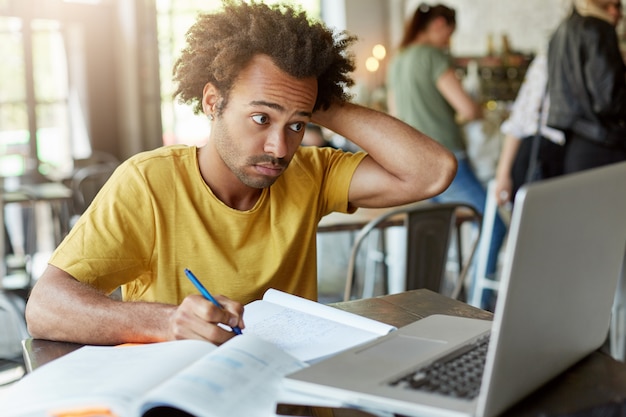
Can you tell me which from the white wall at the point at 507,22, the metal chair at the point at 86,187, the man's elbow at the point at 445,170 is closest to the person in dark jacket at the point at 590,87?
the man's elbow at the point at 445,170

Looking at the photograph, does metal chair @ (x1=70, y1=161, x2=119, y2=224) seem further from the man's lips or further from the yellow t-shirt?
the man's lips

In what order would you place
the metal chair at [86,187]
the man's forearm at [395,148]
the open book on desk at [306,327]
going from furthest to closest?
the metal chair at [86,187], the man's forearm at [395,148], the open book on desk at [306,327]

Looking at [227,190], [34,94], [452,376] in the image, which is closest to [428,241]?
[227,190]

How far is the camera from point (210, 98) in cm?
159

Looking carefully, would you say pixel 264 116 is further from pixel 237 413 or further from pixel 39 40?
pixel 39 40

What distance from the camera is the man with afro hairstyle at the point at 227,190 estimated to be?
4.65 ft

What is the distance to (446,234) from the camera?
2.55 metres

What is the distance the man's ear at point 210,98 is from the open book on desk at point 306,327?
43 centimetres

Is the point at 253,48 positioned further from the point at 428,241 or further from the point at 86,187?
the point at 86,187

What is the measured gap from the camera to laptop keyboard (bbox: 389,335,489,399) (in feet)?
2.87

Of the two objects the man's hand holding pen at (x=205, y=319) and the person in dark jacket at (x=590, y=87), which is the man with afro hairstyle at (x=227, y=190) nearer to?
the man's hand holding pen at (x=205, y=319)

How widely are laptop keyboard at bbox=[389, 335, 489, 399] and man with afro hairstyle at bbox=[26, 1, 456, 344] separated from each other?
23.3 inches

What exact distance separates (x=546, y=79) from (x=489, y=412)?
2512 millimetres

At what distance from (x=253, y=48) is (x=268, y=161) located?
210mm
